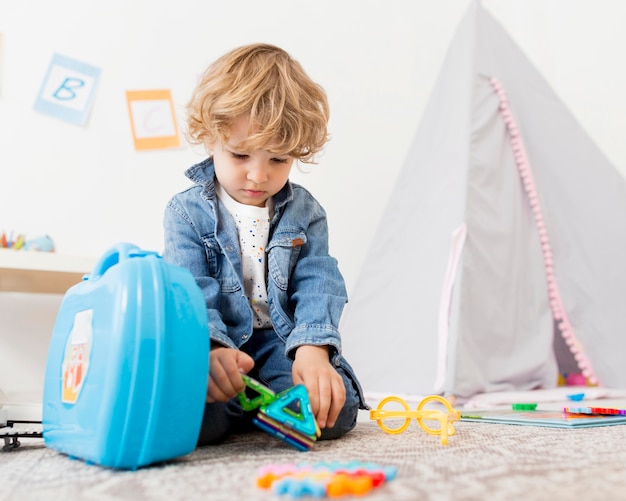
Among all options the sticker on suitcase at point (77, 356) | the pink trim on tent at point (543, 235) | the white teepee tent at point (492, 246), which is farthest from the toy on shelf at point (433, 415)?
the pink trim on tent at point (543, 235)

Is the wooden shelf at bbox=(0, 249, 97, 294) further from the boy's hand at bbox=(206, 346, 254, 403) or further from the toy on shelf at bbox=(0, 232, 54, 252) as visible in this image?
the boy's hand at bbox=(206, 346, 254, 403)

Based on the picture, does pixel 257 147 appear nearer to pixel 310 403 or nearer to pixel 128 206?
pixel 310 403

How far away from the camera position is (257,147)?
0.80 metres

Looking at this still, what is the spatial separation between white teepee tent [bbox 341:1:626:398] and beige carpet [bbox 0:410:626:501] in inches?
25.1

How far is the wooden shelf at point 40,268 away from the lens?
47.1 inches

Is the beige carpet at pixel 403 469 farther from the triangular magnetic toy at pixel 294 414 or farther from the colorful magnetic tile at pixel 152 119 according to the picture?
the colorful magnetic tile at pixel 152 119

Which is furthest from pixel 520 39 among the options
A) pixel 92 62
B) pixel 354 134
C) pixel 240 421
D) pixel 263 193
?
pixel 240 421

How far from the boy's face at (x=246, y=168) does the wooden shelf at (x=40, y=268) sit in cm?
50

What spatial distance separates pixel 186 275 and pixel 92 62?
1.18 meters

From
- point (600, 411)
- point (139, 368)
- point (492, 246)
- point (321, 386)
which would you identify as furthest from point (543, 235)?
point (139, 368)

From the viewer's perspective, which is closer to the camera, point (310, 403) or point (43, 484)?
point (43, 484)

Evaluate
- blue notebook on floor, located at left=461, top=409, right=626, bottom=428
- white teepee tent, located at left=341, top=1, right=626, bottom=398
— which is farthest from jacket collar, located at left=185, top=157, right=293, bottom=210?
white teepee tent, located at left=341, top=1, right=626, bottom=398

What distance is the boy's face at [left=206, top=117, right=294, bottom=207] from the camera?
822 mm

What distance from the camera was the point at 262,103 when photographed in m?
0.82
